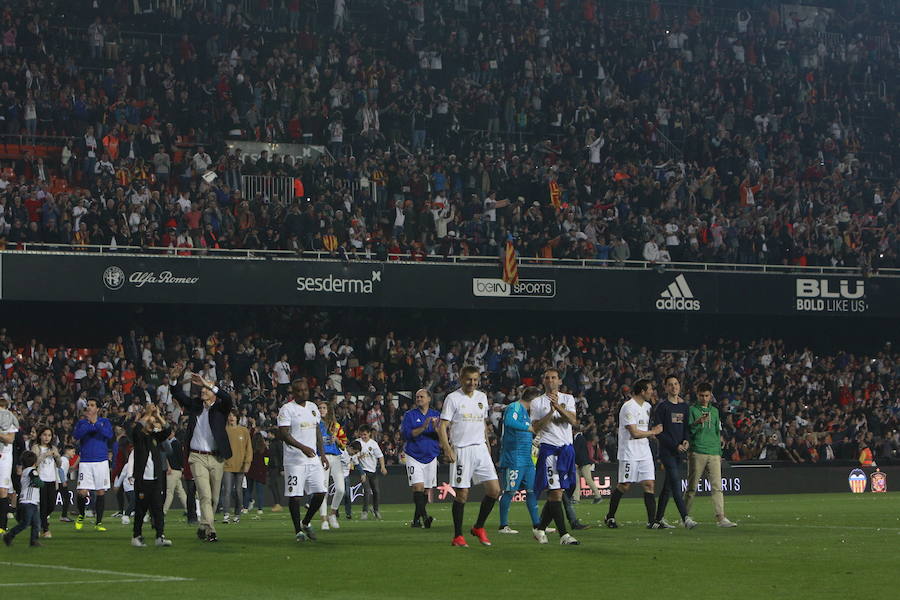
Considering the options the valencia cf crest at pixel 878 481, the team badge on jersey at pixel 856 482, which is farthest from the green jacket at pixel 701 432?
the valencia cf crest at pixel 878 481

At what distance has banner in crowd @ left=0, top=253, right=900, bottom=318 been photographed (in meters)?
38.6

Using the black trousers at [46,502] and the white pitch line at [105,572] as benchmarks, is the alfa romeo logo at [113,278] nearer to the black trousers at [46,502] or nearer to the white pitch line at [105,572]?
the black trousers at [46,502]

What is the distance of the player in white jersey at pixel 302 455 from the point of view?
18984mm

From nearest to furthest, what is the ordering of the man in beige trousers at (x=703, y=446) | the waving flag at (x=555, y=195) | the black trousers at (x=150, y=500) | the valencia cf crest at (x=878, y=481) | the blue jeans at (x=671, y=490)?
the black trousers at (x=150, y=500)
the blue jeans at (x=671, y=490)
the man in beige trousers at (x=703, y=446)
the valencia cf crest at (x=878, y=481)
the waving flag at (x=555, y=195)

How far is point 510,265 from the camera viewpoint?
42344 millimetres

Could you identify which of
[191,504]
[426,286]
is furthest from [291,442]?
[426,286]

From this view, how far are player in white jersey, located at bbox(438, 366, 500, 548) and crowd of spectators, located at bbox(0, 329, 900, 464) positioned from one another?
53.7ft

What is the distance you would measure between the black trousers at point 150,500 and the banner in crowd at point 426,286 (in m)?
20.7

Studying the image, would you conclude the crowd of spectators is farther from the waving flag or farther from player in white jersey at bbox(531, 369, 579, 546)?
player in white jersey at bbox(531, 369, 579, 546)

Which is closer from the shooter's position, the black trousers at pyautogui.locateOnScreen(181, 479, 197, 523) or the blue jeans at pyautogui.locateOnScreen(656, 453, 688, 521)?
the blue jeans at pyautogui.locateOnScreen(656, 453, 688, 521)

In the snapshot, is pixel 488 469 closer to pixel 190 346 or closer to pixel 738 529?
pixel 738 529

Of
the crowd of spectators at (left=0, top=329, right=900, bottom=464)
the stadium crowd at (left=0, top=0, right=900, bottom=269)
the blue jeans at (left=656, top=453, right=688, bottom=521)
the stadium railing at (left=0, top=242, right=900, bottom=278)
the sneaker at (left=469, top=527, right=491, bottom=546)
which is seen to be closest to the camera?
the sneaker at (left=469, top=527, right=491, bottom=546)

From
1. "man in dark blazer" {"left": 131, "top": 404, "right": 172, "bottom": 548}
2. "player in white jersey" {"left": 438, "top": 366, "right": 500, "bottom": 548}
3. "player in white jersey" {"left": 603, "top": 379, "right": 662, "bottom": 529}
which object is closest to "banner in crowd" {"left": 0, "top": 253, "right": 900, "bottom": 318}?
"man in dark blazer" {"left": 131, "top": 404, "right": 172, "bottom": 548}

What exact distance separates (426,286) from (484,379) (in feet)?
10.1
